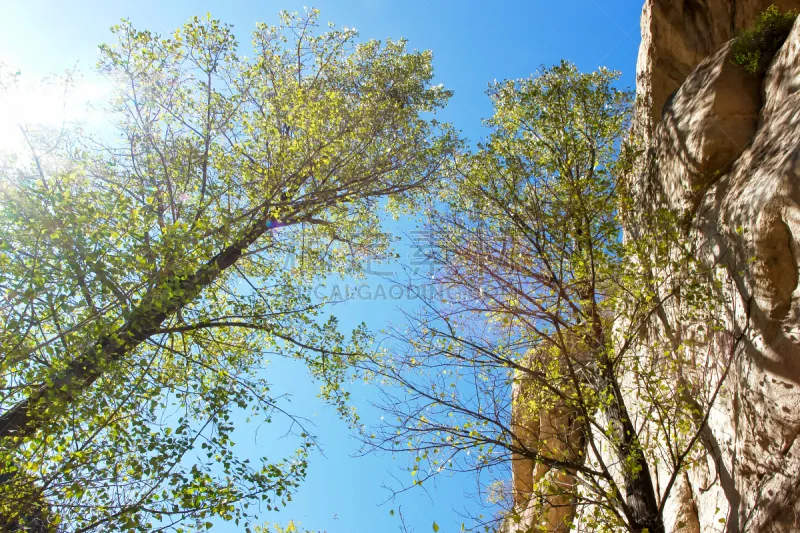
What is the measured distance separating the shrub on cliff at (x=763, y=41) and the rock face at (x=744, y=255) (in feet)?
0.88

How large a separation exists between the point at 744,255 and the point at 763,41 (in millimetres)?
4640

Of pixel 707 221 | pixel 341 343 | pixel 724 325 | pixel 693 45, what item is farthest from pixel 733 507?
pixel 693 45

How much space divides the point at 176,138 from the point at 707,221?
431 inches

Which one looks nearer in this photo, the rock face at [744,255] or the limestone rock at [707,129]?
the rock face at [744,255]

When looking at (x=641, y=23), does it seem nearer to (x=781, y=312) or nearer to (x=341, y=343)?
(x=781, y=312)

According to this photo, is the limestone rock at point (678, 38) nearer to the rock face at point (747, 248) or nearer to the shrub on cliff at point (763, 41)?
the rock face at point (747, 248)

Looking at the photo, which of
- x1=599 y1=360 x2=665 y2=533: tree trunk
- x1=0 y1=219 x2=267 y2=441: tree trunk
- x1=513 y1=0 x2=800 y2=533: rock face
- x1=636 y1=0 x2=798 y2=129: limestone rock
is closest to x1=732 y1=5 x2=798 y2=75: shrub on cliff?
x1=513 y1=0 x2=800 y2=533: rock face

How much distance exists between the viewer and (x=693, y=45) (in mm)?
11023

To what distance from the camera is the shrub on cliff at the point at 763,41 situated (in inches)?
321

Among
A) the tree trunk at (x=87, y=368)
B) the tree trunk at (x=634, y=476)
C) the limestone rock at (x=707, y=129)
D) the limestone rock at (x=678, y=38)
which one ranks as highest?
the limestone rock at (x=678, y=38)

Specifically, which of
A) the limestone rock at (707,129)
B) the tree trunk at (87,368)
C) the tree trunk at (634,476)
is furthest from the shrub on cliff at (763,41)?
the tree trunk at (87,368)

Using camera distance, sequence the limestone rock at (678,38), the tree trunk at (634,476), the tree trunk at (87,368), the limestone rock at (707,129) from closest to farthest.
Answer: the tree trunk at (87,368)
the tree trunk at (634,476)
the limestone rock at (707,129)
the limestone rock at (678,38)

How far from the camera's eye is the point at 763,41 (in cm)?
823

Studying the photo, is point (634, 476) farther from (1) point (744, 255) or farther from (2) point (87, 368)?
(2) point (87, 368)
